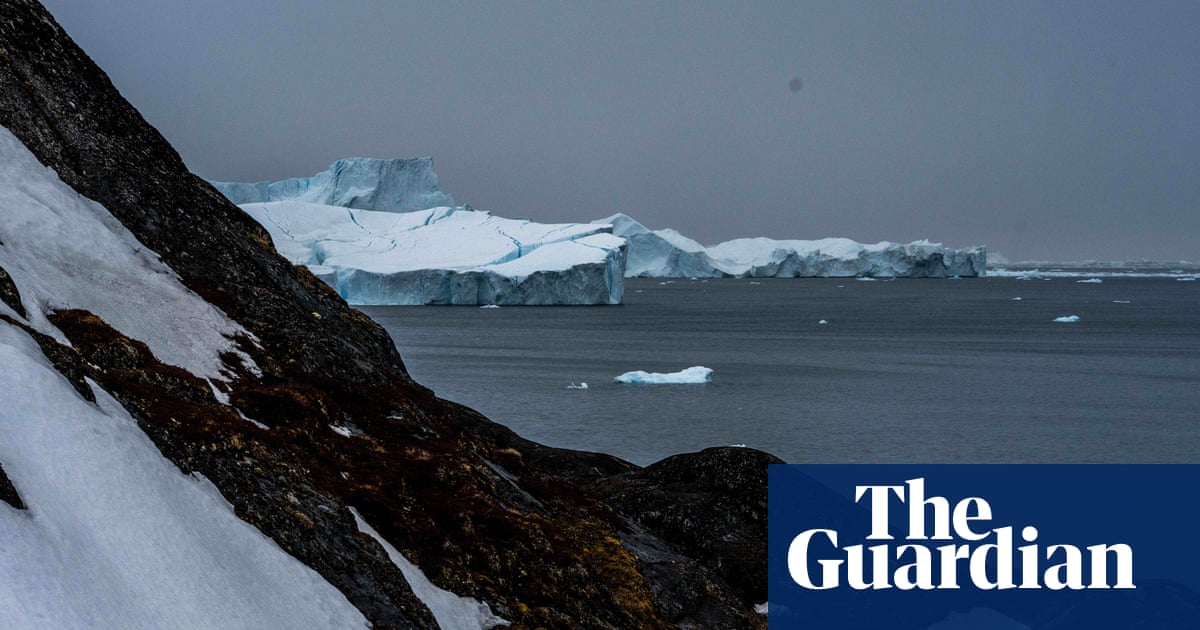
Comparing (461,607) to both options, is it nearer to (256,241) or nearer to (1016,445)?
(256,241)

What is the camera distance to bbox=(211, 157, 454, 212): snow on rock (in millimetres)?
141875

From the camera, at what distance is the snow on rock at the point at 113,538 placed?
5070mm

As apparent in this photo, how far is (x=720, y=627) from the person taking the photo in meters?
11.8

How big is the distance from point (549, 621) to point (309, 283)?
7.71 meters

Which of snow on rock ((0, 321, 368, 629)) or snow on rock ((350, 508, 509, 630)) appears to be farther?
snow on rock ((350, 508, 509, 630))

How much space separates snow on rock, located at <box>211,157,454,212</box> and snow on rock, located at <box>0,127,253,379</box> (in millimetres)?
133902

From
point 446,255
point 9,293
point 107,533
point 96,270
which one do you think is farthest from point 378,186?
point 107,533

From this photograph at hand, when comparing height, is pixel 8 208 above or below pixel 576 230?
below

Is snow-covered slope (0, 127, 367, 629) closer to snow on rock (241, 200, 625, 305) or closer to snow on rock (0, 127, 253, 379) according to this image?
snow on rock (0, 127, 253, 379)

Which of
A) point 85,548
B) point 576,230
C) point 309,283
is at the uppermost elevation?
point 576,230

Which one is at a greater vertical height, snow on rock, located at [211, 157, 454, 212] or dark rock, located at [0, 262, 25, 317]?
snow on rock, located at [211, 157, 454, 212]

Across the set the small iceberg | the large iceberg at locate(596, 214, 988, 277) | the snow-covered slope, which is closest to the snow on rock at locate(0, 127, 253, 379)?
the snow-covered slope

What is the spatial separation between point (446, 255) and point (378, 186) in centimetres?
3983

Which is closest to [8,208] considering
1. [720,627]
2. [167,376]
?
[167,376]
